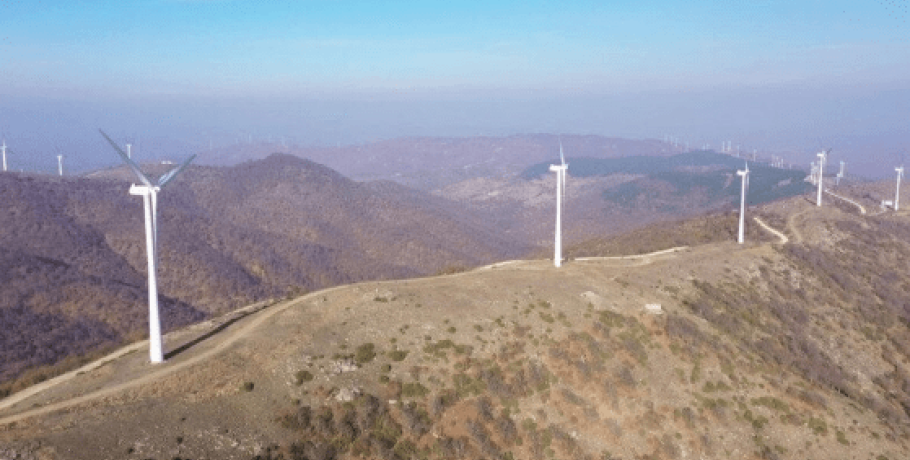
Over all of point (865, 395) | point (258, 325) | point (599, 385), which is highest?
point (258, 325)

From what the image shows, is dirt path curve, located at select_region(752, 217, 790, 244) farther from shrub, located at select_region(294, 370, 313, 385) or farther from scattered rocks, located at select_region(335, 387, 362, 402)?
shrub, located at select_region(294, 370, 313, 385)

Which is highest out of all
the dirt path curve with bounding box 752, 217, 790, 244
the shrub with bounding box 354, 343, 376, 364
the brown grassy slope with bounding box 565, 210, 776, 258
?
the shrub with bounding box 354, 343, 376, 364

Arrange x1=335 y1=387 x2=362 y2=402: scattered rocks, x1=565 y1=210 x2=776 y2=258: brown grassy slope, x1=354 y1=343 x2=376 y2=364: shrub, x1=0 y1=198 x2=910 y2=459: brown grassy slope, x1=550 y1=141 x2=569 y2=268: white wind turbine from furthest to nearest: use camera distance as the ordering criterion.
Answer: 1. x1=565 y1=210 x2=776 y2=258: brown grassy slope
2. x1=550 y1=141 x2=569 y2=268: white wind turbine
3. x1=354 y1=343 x2=376 y2=364: shrub
4. x1=335 y1=387 x2=362 y2=402: scattered rocks
5. x1=0 y1=198 x2=910 y2=459: brown grassy slope

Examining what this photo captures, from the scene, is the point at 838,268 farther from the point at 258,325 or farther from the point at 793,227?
the point at 258,325

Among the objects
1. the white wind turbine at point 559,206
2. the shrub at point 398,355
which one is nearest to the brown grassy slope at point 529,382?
the shrub at point 398,355

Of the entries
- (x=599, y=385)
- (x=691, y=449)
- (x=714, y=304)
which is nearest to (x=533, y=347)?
(x=599, y=385)

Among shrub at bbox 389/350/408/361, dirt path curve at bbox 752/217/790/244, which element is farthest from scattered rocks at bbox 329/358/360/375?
dirt path curve at bbox 752/217/790/244
